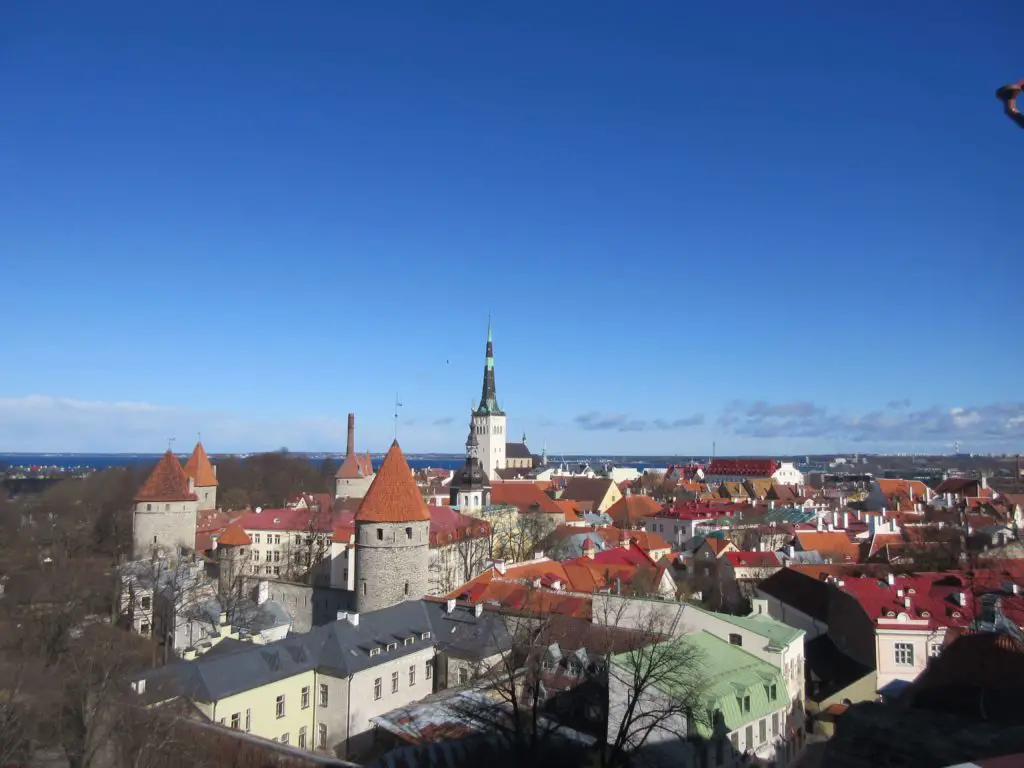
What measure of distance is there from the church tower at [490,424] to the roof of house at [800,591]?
67.7m

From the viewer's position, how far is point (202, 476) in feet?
180

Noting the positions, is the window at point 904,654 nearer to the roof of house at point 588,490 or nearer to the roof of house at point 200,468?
the roof of house at point 200,468

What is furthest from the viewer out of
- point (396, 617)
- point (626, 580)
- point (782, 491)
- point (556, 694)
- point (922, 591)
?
point (782, 491)

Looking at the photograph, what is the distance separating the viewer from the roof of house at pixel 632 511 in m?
66.2

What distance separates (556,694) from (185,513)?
26.8m

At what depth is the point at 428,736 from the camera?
16.9 metres

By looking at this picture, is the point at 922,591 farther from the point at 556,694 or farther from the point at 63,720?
the point at 63,720

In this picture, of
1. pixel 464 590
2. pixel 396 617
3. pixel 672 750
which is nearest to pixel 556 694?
pixel 672 750

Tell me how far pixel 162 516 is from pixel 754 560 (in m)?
30.1

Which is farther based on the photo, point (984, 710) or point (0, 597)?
point (0, 597)

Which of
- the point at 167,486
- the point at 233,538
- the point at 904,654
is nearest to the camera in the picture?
the point at 904,654

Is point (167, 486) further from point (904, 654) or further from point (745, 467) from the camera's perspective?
point (745, 467)

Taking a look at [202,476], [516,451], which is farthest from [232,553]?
[516,451]

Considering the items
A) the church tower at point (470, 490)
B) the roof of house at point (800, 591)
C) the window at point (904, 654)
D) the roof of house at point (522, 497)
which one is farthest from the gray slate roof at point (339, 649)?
the roof of house at point (522, 497)
